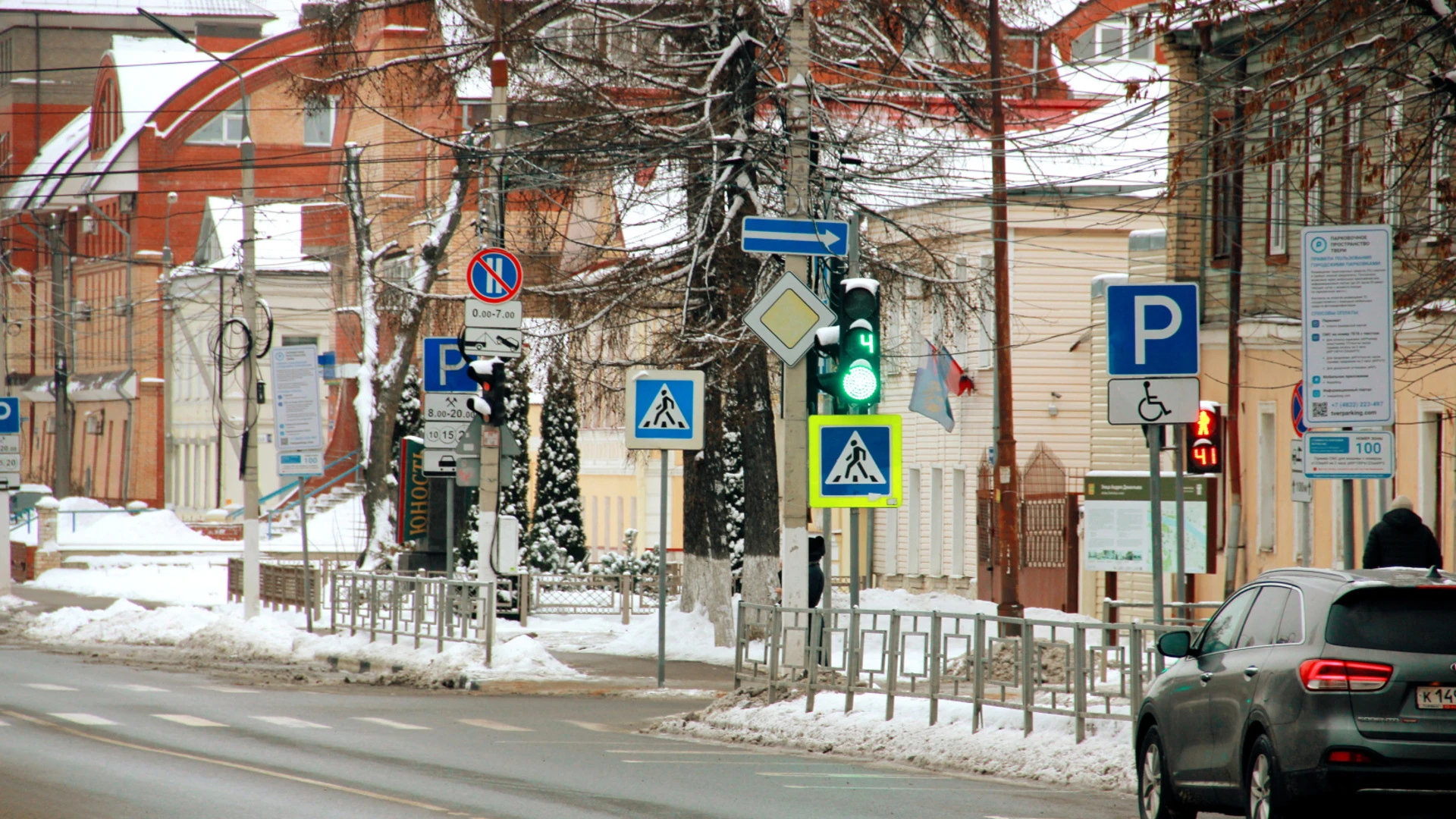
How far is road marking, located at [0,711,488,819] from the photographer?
11.5 m

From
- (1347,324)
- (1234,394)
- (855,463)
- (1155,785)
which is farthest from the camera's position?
(1234,394)

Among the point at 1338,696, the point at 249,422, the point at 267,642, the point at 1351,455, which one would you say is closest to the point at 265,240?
the point at 249,422

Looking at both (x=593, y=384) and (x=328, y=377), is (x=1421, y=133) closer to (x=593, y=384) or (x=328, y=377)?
(x=593, y=384)

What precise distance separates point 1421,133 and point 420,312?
744 inches

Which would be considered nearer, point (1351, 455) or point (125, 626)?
point (1351, 455)

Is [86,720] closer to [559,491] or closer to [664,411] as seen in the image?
[664,411]

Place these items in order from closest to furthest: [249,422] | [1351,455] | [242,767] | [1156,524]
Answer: [1156,524]
[1351,455]
[242,767]
[249,422]

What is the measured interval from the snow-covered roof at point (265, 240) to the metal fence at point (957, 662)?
57.0m

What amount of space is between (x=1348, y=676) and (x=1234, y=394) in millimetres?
20725

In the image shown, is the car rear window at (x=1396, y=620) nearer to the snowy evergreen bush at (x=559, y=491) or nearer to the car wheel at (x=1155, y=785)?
the car wheel at (x=1155, y=785)

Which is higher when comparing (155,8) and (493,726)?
(155,8)

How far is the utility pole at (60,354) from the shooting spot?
7038cm

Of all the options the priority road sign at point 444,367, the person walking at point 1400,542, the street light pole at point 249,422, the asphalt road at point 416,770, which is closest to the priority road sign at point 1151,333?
the asphalt road at point 416,770

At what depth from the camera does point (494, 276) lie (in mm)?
22250
